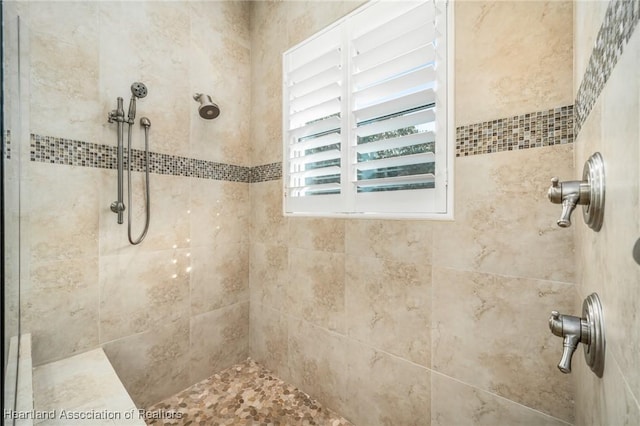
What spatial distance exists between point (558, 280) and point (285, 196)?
1.38 m

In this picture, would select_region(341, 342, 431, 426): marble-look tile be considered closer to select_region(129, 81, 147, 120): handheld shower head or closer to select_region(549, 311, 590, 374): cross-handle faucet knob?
select_region(549, 311, 590, 374): cross-handle faucet knob

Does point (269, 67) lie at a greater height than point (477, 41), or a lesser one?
greater

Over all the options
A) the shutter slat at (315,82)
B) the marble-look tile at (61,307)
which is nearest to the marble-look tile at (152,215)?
the marble-look tile at (61,307)

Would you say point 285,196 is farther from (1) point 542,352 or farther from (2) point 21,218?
(1) point 542,352

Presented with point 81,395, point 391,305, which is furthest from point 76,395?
point 391,305

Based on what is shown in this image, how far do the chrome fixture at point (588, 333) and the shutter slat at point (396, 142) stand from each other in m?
0.82

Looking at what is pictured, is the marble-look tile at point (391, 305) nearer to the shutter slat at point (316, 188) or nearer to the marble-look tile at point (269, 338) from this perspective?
the shutter slat at point (316, 188)

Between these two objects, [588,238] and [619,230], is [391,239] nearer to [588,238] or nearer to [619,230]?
[588,238]

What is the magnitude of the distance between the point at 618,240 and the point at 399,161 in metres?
0.89

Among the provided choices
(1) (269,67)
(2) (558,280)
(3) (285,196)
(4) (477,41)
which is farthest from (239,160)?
(2) (558,280)

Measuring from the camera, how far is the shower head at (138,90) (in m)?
1.45

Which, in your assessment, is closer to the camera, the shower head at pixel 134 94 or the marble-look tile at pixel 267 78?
the shower head at pixel 134 94

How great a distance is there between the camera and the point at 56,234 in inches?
50.7

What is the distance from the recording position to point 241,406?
5.25 ft
